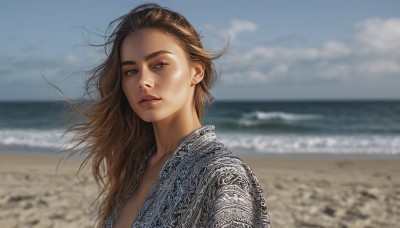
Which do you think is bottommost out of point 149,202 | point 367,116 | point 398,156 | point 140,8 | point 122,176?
point 149,202

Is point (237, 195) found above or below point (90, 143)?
below

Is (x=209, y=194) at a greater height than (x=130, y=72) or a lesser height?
lesser

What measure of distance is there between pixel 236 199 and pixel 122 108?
0.90m

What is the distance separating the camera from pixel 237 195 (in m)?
1.32

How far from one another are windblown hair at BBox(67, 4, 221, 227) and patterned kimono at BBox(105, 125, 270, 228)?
1.11ft

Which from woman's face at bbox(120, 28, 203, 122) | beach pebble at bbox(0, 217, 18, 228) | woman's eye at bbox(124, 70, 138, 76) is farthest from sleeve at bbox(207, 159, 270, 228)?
beach pebble at bbox(0, 217, 18, 228)

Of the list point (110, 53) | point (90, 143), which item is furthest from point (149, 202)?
point (90, 143)

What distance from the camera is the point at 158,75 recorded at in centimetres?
167

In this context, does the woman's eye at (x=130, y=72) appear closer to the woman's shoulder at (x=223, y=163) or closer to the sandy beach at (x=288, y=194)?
the woman's shoulder at (x=223, y=163)

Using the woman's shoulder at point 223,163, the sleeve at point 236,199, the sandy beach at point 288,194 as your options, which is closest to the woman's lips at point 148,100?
the woman's shoulder at point 223,163

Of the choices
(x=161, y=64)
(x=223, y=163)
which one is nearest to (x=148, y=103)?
(x=161, y=64)

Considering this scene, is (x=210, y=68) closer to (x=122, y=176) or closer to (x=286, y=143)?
(x=122, y=176)

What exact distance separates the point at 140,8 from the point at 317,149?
13.3 m

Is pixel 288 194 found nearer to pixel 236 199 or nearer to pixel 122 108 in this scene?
pixel 122 108
